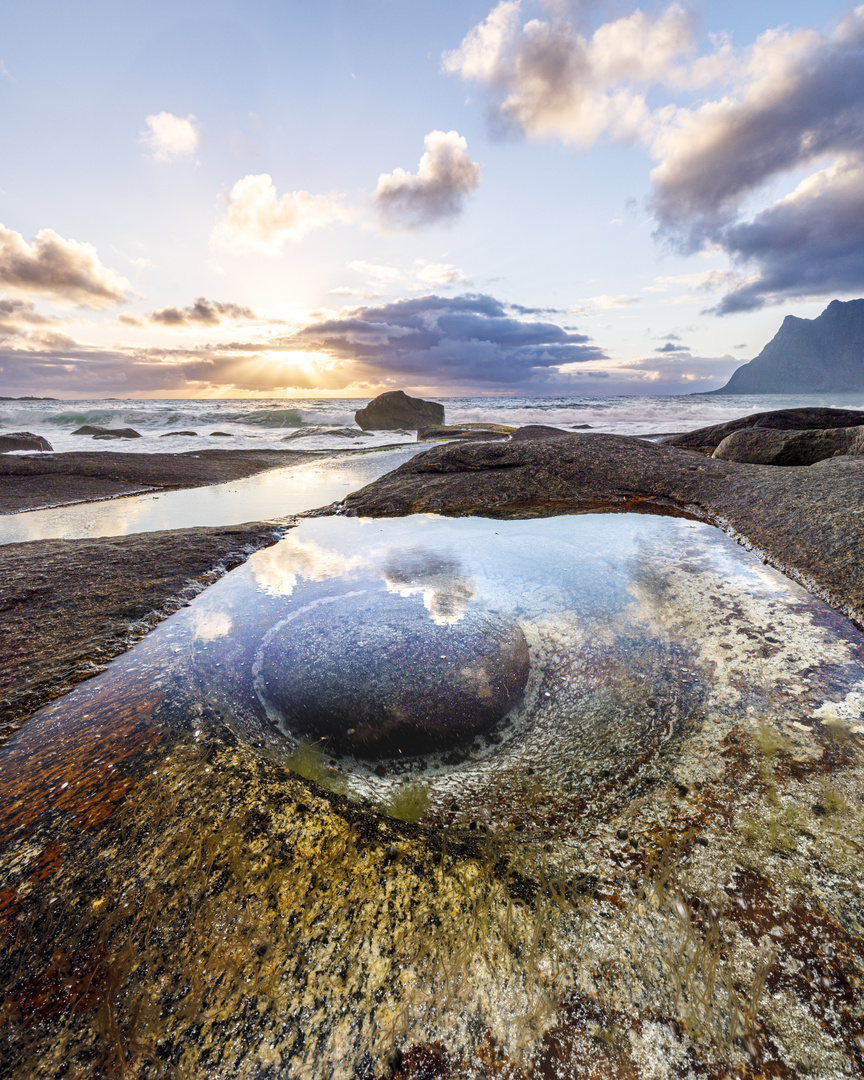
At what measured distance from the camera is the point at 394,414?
92.9 feet

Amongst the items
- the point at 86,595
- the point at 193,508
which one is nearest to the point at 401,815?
the point at 86,595

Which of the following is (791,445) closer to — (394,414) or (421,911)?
(421,911)

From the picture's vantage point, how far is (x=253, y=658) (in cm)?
228

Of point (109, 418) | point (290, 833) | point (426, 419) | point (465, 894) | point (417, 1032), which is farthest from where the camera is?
point (109, 418)

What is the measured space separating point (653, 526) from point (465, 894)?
3580 mm

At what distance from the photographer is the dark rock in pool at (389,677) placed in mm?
1830

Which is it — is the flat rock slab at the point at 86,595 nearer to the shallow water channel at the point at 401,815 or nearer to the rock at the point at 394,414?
the shallow water channel at the point at 401,815

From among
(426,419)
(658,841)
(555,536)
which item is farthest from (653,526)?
(426,419)

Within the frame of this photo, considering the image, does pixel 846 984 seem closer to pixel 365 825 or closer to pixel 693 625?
pixel 365 825

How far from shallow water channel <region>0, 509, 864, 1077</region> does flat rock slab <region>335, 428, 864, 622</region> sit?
0.62m

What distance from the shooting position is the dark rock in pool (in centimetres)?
183

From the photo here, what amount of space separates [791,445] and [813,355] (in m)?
214

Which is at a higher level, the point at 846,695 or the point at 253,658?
the point at 846,695

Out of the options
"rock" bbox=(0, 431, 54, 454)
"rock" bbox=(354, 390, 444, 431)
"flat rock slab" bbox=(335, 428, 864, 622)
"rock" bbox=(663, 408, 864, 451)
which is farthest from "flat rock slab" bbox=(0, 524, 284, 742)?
"rock" bbox=(354, 390, 444, 431)
